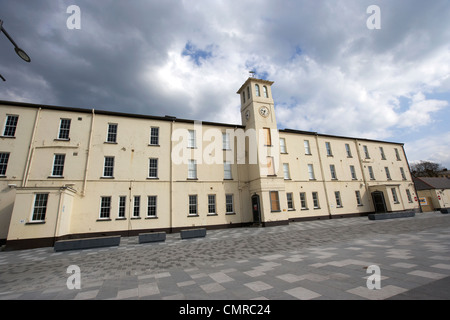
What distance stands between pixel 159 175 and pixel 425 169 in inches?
3023

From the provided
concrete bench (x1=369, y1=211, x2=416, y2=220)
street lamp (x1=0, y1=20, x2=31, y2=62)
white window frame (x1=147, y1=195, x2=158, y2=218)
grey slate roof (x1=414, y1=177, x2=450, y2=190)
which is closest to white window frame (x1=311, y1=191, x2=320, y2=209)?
concrete bench (x1=369, y1=211, x2=416, y2=220)

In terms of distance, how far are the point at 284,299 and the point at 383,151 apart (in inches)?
1526

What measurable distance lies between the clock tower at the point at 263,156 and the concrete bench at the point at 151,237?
10.4 meters

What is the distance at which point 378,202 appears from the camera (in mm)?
28469

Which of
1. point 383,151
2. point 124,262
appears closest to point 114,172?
point 124,262

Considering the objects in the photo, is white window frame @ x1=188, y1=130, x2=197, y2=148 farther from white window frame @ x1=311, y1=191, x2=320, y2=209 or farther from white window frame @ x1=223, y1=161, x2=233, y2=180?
white window frame @ x1=311, y1=191, x2=320, y2=209

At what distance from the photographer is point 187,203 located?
20.3 meters

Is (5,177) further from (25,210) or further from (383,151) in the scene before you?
(383,151)

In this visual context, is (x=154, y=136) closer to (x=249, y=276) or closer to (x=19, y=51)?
(x=19, y=51)

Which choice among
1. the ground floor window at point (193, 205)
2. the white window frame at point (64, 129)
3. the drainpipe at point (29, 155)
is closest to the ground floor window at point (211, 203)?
the ground floor window at point (193, 205)

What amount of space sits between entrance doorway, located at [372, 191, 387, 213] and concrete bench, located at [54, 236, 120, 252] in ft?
108

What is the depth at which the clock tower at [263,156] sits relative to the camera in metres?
20.9

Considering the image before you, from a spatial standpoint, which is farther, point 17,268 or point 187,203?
point 187,203
